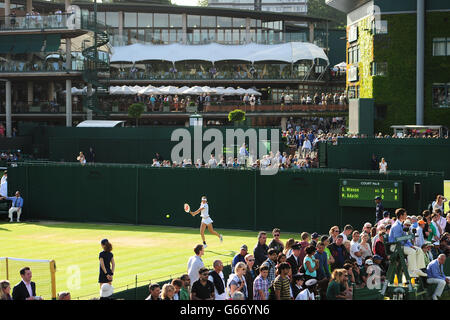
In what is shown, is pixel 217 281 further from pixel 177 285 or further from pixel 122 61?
pixel 122 61

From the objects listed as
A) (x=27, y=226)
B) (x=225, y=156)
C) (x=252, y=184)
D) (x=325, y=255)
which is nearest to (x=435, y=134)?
(x=225, y=156)

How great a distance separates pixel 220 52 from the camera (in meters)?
76.8

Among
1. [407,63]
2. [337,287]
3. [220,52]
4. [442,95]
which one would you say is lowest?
[337,287]

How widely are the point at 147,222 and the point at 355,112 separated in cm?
3041

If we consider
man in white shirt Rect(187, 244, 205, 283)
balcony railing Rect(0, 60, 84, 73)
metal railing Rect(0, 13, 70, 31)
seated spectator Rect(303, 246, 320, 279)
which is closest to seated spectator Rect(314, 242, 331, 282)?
seated spectator Rect(303, 246, 320, 279)

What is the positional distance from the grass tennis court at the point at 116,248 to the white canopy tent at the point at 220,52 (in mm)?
45153

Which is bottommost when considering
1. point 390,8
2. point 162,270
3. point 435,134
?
point 162,270

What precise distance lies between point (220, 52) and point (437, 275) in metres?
61.3

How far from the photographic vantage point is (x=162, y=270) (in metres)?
21.4

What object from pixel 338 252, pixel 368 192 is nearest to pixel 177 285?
pixel 338 252

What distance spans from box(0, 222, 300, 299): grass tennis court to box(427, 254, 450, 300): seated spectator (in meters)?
6.16

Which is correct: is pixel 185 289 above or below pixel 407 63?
below
